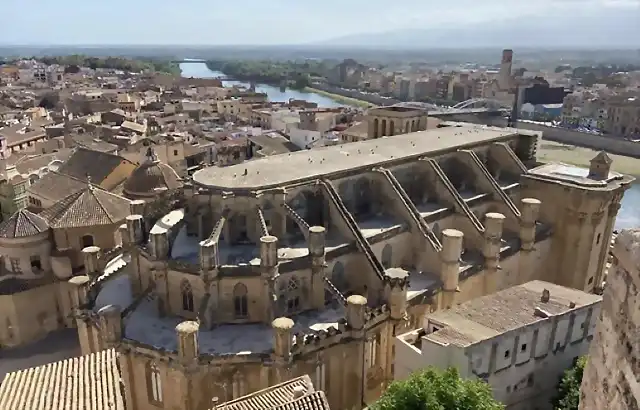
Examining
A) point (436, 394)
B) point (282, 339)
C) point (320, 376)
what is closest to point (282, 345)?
point (282, 339)

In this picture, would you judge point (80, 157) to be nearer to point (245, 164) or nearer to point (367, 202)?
point (245, 164)

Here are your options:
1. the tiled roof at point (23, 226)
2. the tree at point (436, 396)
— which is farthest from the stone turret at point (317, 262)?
the tiled roof at point (23, 226)

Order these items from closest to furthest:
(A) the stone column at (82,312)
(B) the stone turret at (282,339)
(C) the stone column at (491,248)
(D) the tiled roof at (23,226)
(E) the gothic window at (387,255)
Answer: (B) the stone turret at (282,339) < (A) the stone column at (82,312) < (E) the gothic window at (387,255) < (C) the stone column at (491,248) < (D) the tiled roof at (23,226)

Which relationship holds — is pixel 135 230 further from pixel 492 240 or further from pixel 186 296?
pixel 492 240

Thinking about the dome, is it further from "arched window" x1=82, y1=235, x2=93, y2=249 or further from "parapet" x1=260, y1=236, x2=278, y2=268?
"parapet" x1=260, y1=236, x2=278, y2=268

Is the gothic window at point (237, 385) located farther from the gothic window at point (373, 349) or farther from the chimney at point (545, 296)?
the chimney at point (545, 296)

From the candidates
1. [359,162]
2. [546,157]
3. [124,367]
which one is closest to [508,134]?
[359,162]

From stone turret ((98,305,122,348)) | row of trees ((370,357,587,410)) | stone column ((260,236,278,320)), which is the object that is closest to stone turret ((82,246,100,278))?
stone turret ((98,305,122,348))
